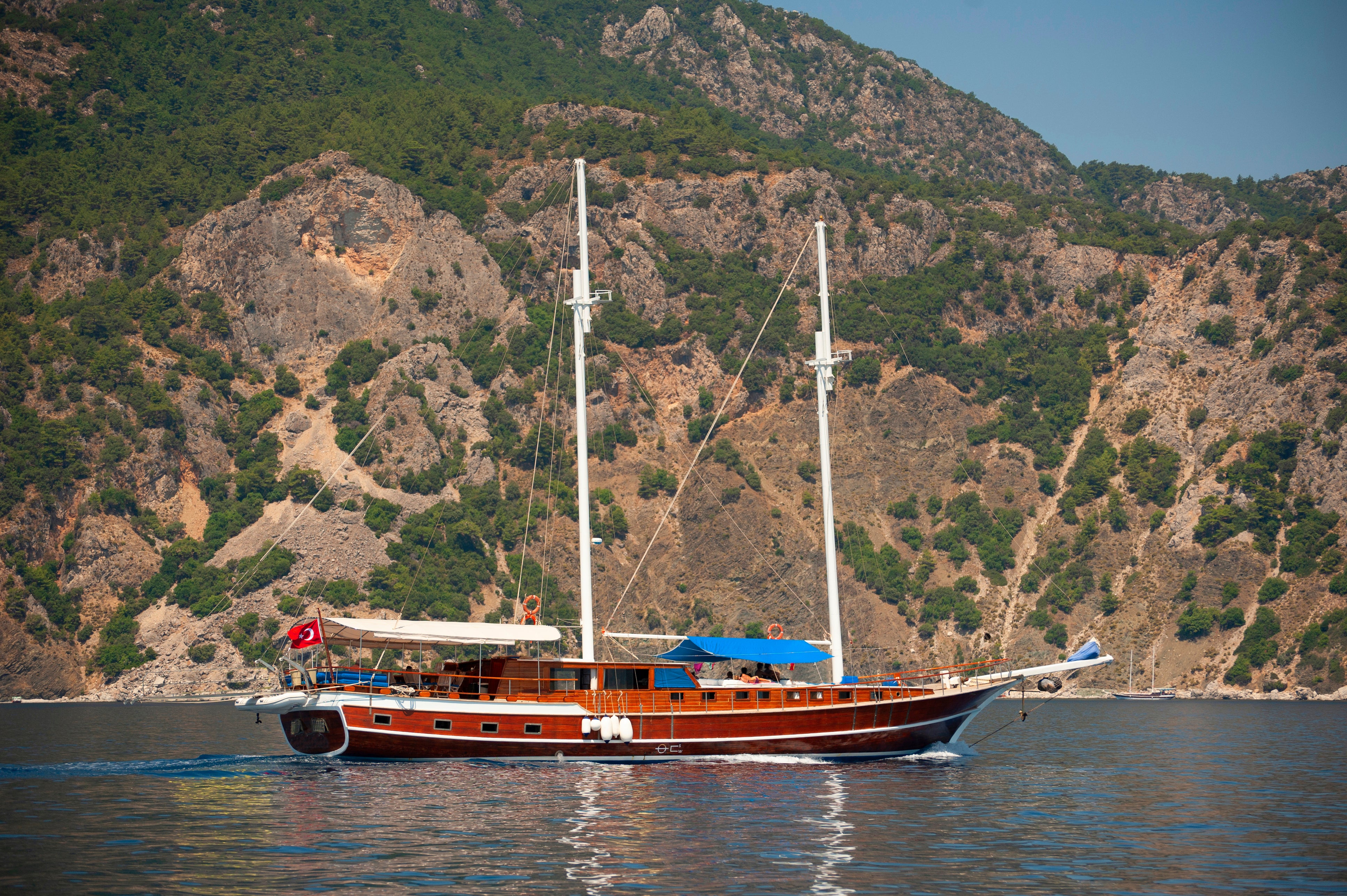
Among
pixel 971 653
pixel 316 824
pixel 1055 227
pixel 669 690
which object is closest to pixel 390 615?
pixel 971 653

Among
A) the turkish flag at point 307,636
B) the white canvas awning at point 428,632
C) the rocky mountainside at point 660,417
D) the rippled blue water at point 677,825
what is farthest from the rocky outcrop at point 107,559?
the turkish flag at point 307,636

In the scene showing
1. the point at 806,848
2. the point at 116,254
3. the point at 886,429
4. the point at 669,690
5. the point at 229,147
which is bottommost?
the point at 806,848

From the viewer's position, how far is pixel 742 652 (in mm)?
48188

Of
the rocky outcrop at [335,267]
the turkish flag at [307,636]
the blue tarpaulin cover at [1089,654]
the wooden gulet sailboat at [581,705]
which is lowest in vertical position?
the wooden gulet sailboat at [581,705]

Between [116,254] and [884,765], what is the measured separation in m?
148

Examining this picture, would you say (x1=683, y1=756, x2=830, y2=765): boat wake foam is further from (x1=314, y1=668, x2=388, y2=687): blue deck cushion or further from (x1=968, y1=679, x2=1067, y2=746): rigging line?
(x1=314, y1=668, x2=388, y2=687): blue deck cushion

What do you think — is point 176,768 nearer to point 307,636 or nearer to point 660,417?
point 307,636

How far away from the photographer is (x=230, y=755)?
50.6 metres

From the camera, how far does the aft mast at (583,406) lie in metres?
46.0

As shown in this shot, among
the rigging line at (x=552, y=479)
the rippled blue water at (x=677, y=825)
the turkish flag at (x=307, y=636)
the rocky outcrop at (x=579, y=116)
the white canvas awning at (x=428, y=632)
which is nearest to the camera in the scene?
the rippled blue water at (x=677, y=825)

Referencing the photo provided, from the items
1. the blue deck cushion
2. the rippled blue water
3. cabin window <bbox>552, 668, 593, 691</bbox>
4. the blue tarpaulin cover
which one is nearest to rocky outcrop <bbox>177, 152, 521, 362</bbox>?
the rippled blue water

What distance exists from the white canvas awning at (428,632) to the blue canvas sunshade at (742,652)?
17.5 ft

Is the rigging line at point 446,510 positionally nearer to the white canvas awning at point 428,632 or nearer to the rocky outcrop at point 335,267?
the rocky outcrop at point 335,267

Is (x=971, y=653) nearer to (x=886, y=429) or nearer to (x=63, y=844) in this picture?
(x=886, y=429)
